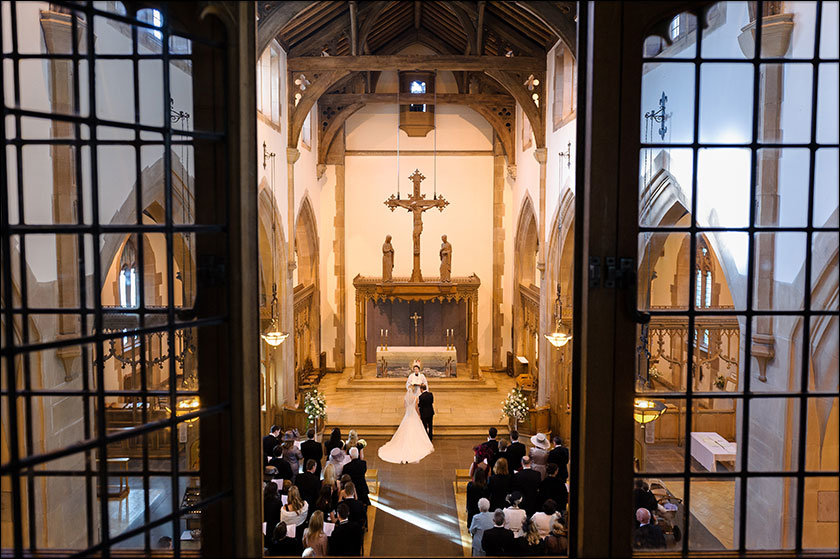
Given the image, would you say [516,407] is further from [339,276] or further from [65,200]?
[65,200]

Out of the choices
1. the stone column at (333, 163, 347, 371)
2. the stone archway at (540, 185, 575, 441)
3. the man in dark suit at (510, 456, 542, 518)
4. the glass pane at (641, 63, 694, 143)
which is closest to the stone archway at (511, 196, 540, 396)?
the stone archway at (540, 185, 575, 441)

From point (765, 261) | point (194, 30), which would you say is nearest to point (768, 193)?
point (765, 261)

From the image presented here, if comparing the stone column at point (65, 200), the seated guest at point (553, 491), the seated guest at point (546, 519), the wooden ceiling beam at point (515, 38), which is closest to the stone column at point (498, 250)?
the wooden ceiling beam at point (515, 38)

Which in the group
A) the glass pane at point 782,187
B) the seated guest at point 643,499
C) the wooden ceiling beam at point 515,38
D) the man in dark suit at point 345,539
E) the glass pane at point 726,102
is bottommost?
the man in dark suit at point 345,539

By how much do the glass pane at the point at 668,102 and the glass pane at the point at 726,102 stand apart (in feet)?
1.22

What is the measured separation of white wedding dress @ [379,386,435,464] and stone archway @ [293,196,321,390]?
3584 mm

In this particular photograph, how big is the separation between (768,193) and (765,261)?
0.53m

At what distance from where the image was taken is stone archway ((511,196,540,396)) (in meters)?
14.1

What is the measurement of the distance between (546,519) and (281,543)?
7.85 ft

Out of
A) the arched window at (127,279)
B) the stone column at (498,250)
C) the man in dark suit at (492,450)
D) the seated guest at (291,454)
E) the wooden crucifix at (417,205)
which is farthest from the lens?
the stone column at (498,250)

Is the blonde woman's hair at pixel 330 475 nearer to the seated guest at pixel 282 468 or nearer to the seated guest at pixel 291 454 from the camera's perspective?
the seated guest at pixel 282 468

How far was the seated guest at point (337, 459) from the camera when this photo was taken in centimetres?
800

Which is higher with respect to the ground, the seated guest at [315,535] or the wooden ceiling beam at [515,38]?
the wooden ceiling beam at [515,38]

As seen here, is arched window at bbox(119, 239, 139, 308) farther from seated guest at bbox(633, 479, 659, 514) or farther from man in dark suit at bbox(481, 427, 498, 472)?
seated guest at bbox(633, 479, 659, 514)
